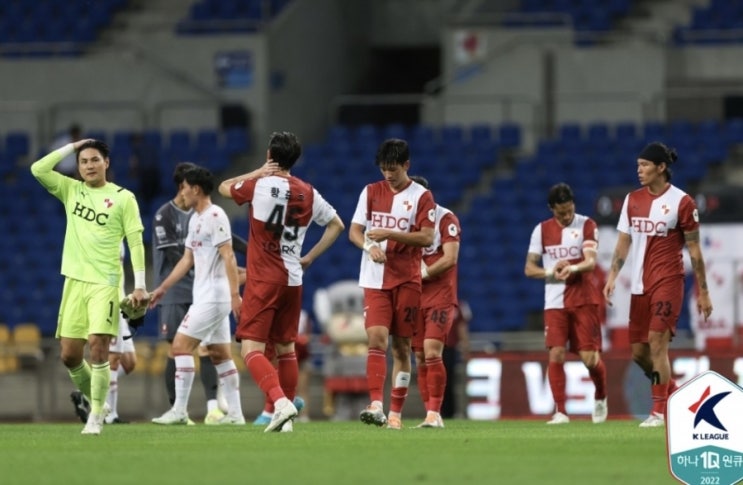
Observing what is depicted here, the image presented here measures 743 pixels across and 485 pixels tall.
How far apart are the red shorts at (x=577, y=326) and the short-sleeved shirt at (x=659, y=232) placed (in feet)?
7.18

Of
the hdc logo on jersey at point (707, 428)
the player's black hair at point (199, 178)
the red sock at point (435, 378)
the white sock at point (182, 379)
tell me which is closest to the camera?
the hdc logo on jersey at point (707, 428)

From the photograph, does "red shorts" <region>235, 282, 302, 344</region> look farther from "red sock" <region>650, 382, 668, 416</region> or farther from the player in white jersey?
"red sock" <region>650, 382, 668, 416</region>

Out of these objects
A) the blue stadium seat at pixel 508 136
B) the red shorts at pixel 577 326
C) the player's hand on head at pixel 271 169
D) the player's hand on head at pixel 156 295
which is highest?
the blue stadium seat at pixel 508 136

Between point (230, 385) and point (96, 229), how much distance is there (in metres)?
3.55

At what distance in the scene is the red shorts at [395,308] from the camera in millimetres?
14117

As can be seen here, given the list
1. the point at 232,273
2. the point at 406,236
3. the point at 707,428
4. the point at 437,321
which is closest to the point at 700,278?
the point at 437,321

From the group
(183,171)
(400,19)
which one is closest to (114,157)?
(400,19)

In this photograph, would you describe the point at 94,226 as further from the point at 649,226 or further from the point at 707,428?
the point at 707,428

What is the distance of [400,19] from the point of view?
35.6 meters

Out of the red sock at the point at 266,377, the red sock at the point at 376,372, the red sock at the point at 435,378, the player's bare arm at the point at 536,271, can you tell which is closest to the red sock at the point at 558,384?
the player's bare arm at the point at 536,271

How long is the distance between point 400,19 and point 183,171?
65.4 feet

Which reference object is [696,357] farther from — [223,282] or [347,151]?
[347,151]

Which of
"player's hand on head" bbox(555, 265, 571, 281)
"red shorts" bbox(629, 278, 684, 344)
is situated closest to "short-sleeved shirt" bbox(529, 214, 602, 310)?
"player's hand on head" bbox(555, 265, 571, 281)

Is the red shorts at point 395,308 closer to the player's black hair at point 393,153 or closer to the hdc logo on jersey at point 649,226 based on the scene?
the player's black hair at point 393,153
